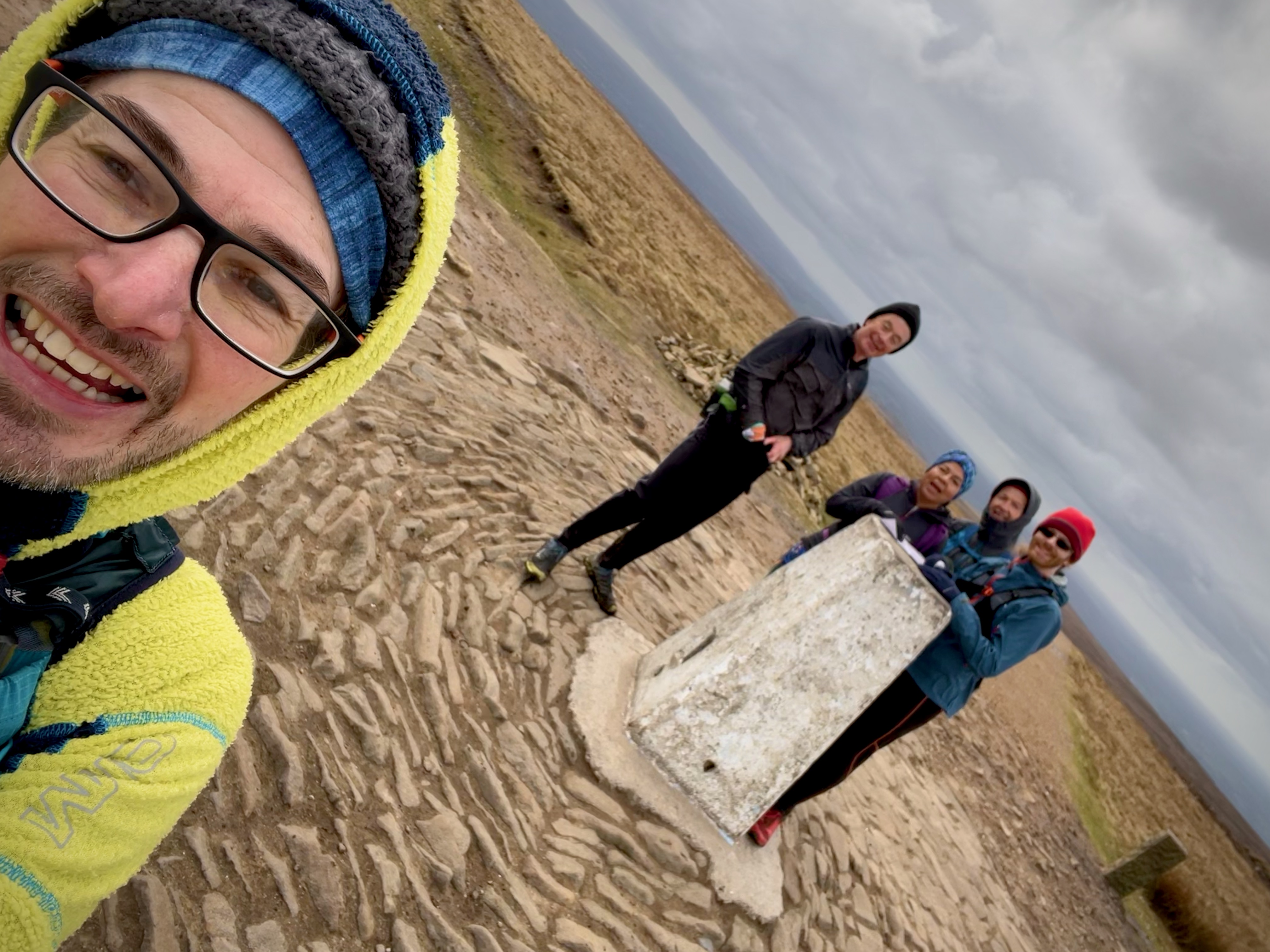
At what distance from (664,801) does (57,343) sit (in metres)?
3.52

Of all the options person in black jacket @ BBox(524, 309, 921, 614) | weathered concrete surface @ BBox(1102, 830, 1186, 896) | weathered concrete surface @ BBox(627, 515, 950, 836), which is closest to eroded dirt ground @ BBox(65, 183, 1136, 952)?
weathered concrete surface @ BBox(627, 515, 950, 836)

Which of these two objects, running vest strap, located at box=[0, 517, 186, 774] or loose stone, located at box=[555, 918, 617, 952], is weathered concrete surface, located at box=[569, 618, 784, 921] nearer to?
loose stone, located at box=[555, 918, 617, 952]

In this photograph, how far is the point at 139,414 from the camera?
121 centimetres

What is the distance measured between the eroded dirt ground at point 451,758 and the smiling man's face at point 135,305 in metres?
1.96

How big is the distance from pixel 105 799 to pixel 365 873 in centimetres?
190

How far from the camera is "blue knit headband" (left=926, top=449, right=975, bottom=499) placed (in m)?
4.52

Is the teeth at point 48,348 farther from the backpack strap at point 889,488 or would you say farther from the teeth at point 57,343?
the backpack strap at point 889,488

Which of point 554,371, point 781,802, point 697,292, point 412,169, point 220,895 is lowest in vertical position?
point 220,895

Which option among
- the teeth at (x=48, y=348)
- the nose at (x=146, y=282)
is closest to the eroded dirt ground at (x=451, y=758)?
the teeth at (x=48, y=348)

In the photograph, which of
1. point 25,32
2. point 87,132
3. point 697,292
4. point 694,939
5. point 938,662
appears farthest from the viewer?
point 697,292

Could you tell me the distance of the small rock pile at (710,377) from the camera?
12547 mm

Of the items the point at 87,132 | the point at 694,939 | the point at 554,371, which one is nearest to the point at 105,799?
the point at 87,132

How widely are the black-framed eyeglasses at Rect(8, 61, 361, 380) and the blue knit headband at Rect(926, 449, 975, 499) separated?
4.09 meters

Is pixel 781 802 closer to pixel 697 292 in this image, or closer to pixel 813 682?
pixel 813 682
